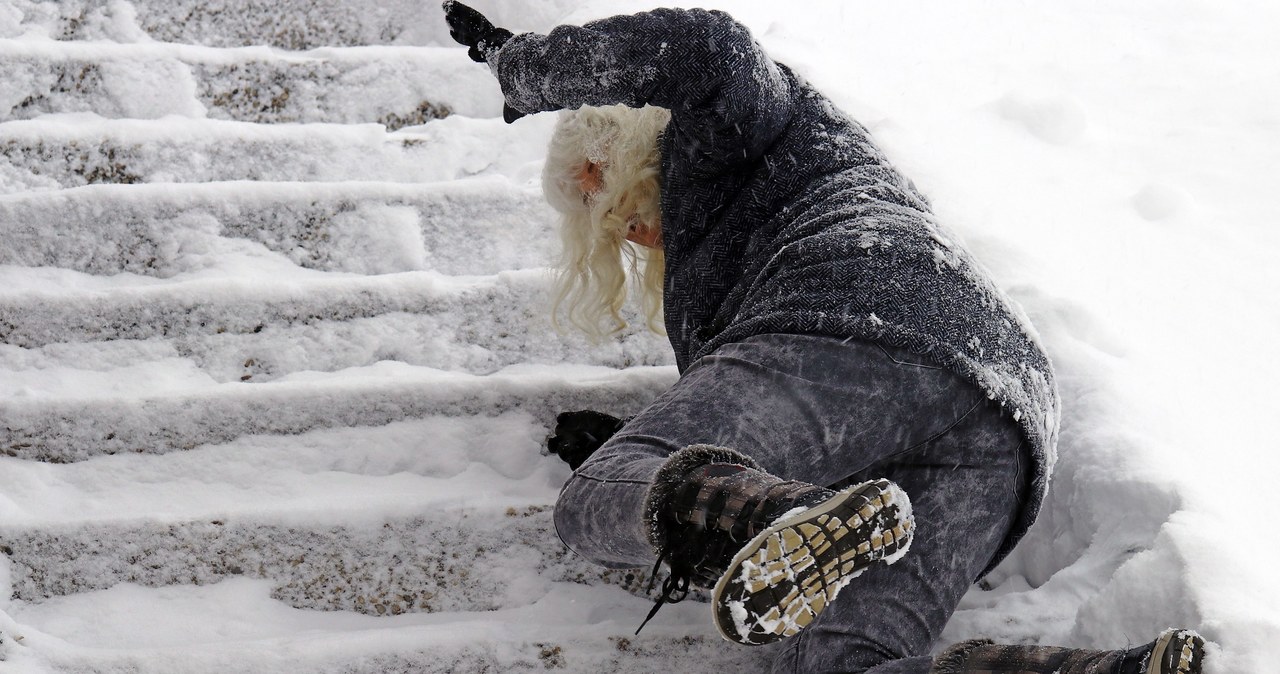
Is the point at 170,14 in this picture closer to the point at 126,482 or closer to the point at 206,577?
the point at 126,482

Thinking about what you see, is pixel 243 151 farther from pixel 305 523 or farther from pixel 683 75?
pixel 683 75

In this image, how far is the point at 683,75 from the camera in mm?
1295

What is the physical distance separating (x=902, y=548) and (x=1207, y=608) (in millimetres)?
493

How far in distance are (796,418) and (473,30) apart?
0.83 m

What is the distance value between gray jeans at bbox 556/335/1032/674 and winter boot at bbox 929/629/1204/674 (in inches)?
2.0

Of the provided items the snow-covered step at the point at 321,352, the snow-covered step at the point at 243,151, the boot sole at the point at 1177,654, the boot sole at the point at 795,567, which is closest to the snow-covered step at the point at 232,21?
the snow-covered step at the point at 243,151

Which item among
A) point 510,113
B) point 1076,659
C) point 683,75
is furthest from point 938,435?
point 510,113

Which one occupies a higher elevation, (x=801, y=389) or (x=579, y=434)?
(x=801, y=389)

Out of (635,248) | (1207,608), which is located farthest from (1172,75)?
(1207,608)

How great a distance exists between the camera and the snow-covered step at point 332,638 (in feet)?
4.49

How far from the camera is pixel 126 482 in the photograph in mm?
1583

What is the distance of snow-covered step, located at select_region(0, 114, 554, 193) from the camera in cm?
200

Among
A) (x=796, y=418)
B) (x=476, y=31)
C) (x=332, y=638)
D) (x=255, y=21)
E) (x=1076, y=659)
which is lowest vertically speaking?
(x=332, y=638)

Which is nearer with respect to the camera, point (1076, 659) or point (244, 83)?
point (1076, 659)
